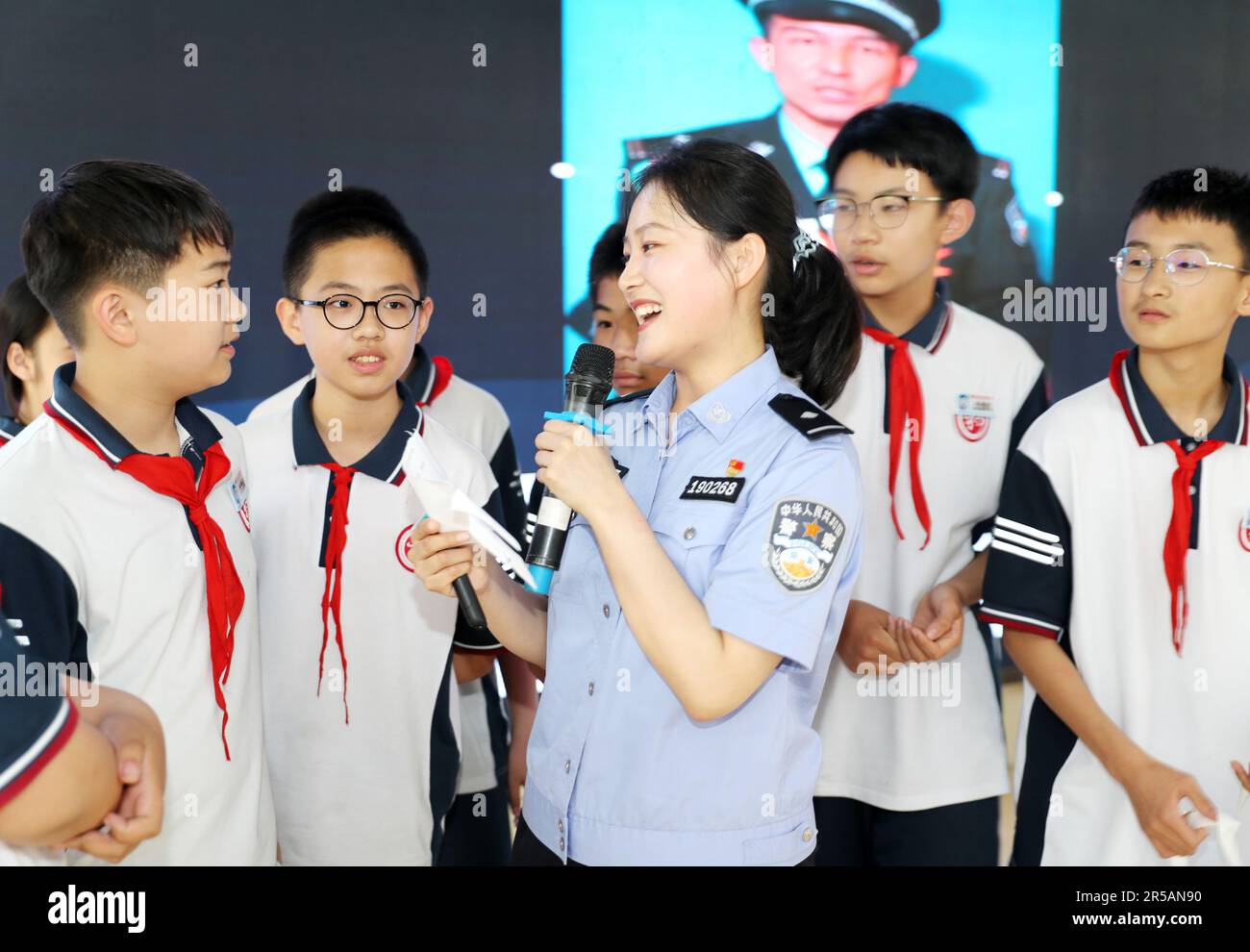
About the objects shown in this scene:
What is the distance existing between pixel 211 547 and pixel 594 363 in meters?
0.66

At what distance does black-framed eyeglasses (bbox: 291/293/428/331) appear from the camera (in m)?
2.27

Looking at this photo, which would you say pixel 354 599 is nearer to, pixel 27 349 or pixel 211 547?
pixel 211 547

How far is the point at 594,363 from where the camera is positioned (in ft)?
5.48

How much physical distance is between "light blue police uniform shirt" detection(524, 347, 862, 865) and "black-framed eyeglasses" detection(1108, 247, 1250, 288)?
37.8 inches

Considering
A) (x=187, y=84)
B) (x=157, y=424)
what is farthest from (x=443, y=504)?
(x=187, y=84)

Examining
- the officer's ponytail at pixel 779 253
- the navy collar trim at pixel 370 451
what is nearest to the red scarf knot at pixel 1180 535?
the officer's ponytail at pixel 779 253

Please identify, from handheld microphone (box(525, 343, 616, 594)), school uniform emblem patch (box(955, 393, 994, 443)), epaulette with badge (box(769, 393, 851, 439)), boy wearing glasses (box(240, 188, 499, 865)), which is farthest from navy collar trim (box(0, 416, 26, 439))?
school uniform emblem patch (box(955, 393, 994, 443))

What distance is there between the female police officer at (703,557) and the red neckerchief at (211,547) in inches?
12.2

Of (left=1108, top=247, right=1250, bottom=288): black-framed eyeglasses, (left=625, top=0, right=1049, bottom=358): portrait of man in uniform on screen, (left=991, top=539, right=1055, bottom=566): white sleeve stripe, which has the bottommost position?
(left=991, top=539, right=1055, bottom=566): white sleeve stripe

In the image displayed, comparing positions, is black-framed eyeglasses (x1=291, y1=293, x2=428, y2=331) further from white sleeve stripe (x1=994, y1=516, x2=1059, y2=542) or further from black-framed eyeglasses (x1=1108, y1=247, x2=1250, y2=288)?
black-framed eyeglasses (x1=1108, y1=247, x2=1250, y2=288)

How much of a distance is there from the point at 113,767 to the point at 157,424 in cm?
66

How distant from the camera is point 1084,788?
2121mm

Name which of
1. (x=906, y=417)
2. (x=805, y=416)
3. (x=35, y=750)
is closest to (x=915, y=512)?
(x=906, y=417)

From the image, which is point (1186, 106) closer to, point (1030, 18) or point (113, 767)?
point (1030, 18)
